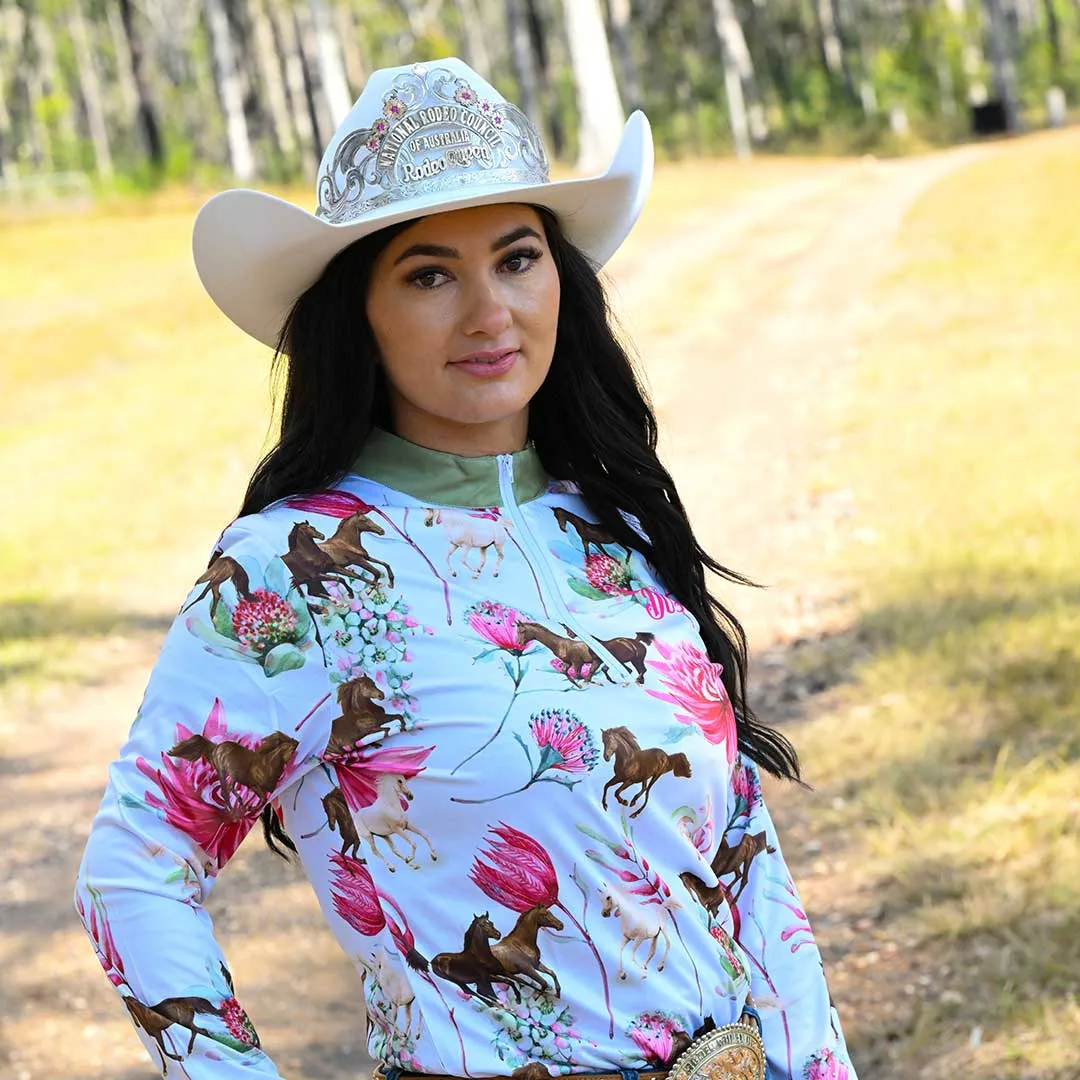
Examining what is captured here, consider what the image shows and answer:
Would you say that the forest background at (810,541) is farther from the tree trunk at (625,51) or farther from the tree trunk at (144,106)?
the tree trunk at (625,51)

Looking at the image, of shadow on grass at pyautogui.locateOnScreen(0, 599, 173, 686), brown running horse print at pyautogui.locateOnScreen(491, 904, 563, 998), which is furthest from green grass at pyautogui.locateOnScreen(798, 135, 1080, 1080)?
shadow on grass at pyautogui.locateOnScreen(0, 599, 173, 686)

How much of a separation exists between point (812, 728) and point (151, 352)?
12.6m

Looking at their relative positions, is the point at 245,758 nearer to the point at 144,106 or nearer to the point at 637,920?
the point at 637,920

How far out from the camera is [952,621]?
249 inches

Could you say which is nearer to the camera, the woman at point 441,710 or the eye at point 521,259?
the woman at point 441,710

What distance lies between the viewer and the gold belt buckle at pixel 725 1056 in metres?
1.84

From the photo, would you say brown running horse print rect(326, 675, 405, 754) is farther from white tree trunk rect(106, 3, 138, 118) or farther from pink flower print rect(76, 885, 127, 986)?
white tree trunk rect(106, 3, 138, 118)

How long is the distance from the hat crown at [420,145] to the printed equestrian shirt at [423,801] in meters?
0.37

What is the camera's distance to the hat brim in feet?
6.26

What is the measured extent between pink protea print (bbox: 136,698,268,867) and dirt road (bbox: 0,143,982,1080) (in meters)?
2.63

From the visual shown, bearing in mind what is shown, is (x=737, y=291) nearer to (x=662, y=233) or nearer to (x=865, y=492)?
(x=662, y=233)

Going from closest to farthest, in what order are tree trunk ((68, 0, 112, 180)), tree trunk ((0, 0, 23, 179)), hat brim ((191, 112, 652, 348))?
hat brim ((191, 112, 652, 348)) → tree trunk ((68, 0, 112, 180)) → tree trunk ((0, 0, 23, 179))

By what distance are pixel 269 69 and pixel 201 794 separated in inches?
2025

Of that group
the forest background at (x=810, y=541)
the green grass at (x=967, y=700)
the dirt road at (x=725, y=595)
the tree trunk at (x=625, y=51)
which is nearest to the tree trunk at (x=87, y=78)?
the tree trunk at (x=625, y=51)
